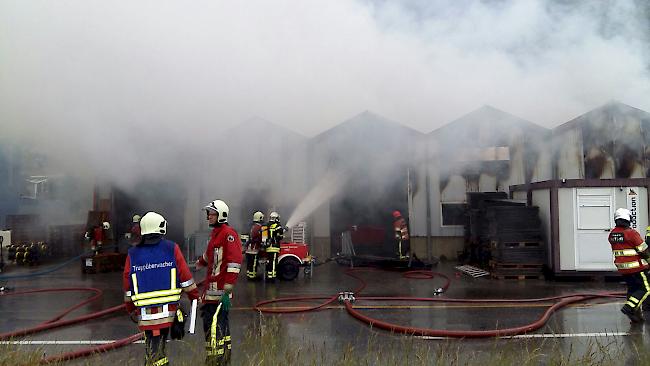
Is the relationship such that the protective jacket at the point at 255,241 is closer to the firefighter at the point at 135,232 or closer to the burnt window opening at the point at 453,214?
the firefighter at the point at 135,232

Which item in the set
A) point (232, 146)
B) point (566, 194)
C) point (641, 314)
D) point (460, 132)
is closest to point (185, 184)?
point (232, 146)

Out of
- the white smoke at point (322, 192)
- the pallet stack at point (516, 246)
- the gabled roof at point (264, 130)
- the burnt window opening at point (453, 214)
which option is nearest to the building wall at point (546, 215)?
the pallet stack at point (516, 246)

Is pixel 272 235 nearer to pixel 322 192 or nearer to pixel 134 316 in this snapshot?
pixel 322 192

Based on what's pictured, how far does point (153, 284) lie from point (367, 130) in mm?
8823

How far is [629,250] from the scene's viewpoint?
646cm

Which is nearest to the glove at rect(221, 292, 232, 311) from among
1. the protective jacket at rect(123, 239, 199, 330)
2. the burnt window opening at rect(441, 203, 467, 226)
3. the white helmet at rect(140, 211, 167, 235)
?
the protective jacket at rect(123, 239, 199, 330)

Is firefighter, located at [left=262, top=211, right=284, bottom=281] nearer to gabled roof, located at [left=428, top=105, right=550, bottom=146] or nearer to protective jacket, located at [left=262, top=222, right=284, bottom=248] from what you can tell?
protective jacket, located at [left=262, top=222, right=284, bottom=248]

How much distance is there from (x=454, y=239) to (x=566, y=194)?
4.12 m

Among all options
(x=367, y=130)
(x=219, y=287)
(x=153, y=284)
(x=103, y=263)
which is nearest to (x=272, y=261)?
(x=367, y=130)

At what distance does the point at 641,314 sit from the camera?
21.3 feet

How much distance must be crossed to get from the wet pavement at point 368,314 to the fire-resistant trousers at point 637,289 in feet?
0.99

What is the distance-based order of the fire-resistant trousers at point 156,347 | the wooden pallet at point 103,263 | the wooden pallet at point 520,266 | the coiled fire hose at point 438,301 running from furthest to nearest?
the wooden pallet at point 103,263 < the wooden pallet at point 520,266 < the coiled fire hose at point 438,301 < the fire-resistant trousers at point 156,347

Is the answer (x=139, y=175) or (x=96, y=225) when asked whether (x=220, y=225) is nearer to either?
(x=139, y=175)

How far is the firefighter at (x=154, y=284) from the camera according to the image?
3.81 meters
